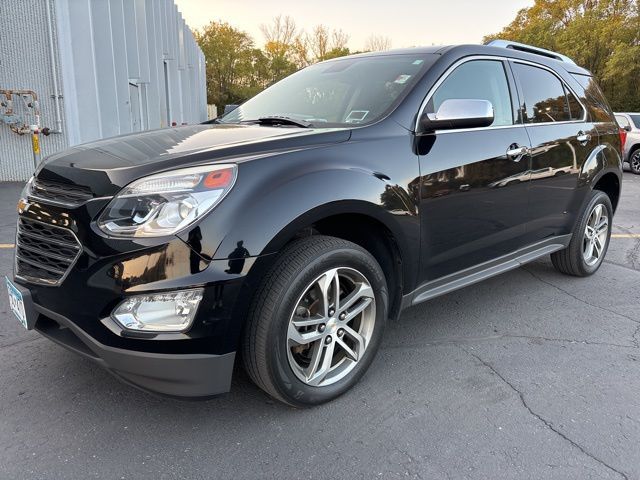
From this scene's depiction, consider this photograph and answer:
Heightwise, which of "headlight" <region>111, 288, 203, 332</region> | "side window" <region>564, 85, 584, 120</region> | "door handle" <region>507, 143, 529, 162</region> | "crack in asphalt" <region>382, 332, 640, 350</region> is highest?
"side window" <region>564, 85, 584, 120</region>

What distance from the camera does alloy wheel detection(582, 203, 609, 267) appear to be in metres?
4.57

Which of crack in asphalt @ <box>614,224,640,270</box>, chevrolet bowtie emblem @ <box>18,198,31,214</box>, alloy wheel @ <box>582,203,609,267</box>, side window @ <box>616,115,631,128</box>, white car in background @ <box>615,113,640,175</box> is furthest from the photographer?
white car in background @ <box>615,113,640,175</box>

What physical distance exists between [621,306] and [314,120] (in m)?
2.85

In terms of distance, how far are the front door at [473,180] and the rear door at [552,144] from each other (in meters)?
0.15

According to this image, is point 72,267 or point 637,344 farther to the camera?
point 637,344

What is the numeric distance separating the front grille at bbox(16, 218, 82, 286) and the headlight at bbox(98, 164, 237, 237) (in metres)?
0.22

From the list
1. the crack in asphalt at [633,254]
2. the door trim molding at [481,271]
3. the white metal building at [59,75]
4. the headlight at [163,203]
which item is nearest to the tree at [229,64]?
the white metal building at [59,75]

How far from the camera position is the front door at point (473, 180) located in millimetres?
2842

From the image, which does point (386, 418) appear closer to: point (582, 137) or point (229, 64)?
point (582, 137)

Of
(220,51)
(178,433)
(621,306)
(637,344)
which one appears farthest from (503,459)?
(220,51)

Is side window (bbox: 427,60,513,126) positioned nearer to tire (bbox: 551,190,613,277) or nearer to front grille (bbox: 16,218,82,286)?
tire (bbox: 551,190,613,277)

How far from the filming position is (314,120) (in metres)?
3.04

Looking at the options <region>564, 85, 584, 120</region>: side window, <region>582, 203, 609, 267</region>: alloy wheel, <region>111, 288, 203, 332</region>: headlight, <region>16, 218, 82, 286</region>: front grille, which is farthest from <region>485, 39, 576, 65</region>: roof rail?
<region>16, 218, 82, 286</region>: front grille

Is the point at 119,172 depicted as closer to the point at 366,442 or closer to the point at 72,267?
the point at 72,267
